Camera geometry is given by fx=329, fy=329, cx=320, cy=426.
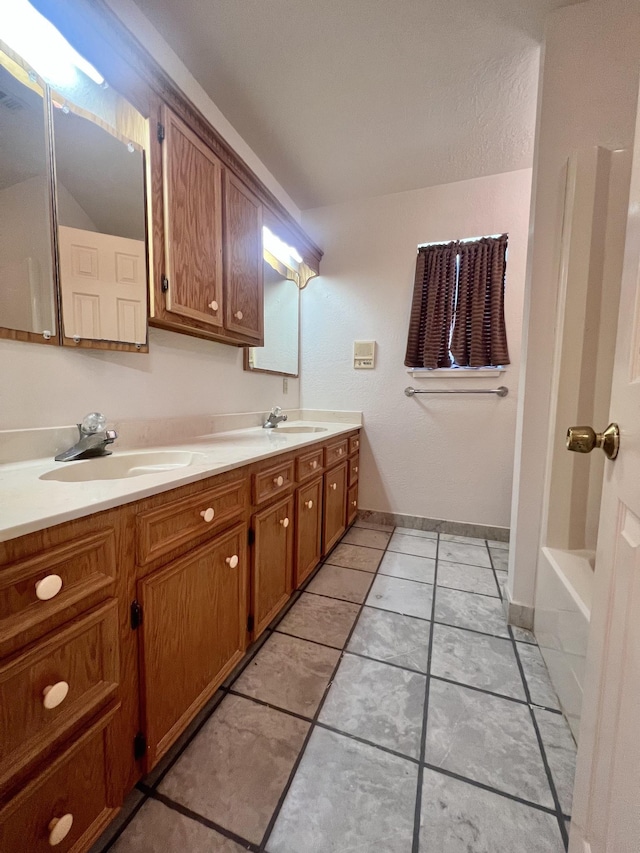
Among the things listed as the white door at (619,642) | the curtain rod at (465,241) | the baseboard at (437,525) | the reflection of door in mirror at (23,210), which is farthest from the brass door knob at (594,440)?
the curtain rod at (465,241)

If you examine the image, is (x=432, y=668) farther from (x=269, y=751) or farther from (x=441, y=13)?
(x=441, y=13)

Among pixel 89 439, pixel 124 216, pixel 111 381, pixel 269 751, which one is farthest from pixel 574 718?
pixel 124 216

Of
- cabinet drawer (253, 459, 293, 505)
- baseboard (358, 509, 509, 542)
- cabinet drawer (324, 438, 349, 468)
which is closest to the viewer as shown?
cabinet drawer (253, 459, 293, 505)

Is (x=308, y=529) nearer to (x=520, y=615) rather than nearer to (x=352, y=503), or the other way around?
(x=352, y=503)

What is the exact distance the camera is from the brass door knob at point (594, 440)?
1.87ft

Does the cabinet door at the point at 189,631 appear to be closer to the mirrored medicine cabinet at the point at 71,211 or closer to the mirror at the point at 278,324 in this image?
the mirrored medicine cabinet at the point at 71,211

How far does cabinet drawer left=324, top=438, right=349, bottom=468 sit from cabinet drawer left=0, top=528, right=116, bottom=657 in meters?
1.30

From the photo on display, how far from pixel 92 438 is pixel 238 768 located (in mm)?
1051

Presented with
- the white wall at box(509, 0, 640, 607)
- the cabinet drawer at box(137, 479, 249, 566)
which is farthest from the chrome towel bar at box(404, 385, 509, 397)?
the cabinet drawer at box(137, 479, 249, 566)

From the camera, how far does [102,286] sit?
1163 millimetres

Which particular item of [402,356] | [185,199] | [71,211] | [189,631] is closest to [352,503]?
[402,356]

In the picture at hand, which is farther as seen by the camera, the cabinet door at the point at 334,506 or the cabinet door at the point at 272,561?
the cabinet door at the point at 334,506

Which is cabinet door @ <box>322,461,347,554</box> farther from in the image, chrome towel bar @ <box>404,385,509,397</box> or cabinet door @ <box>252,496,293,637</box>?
chrome towel bar @ <box>404,385,509,397</box>

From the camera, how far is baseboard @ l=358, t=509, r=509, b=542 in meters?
2.37
